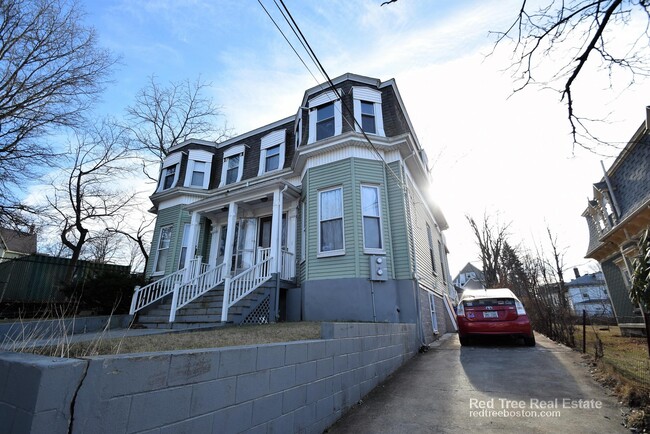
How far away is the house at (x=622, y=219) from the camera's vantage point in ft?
34.1

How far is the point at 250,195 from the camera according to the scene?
9.95 meters

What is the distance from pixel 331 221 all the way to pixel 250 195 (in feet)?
9.39

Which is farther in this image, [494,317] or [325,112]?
[325,112]

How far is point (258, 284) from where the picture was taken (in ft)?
27.2

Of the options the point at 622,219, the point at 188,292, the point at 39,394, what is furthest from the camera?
the point at 622,219

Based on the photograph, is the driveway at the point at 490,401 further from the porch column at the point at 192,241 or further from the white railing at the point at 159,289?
the porch column at the point at 192,241

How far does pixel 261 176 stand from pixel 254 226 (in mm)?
2226

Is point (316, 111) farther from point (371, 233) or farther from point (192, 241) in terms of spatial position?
point (192, 241)

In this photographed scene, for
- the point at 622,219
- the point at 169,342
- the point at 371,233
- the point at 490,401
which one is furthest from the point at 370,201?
the point at 622,219

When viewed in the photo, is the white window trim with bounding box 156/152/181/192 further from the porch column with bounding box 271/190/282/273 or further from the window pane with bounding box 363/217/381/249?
the window pane with bounding box 363/217/381/249

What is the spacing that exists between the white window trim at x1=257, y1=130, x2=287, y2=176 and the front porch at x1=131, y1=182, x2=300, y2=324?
219 centimetres

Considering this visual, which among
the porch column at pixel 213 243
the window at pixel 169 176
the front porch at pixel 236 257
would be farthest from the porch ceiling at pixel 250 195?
the window at pixel 169 176

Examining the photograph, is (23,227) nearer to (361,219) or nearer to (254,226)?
(254,226)

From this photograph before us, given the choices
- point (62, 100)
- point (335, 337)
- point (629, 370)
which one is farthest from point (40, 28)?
point (629, 370)
